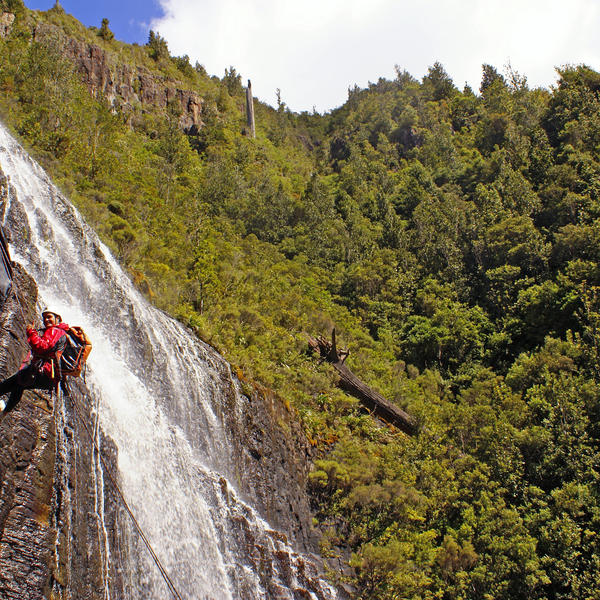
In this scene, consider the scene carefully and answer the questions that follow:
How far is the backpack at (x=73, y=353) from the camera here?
7.04m

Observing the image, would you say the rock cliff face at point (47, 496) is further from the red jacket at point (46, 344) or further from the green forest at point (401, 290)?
the green forest at point (401, 290)

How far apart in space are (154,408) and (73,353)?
4593 mm

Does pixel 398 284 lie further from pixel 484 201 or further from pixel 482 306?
pixel 484 201

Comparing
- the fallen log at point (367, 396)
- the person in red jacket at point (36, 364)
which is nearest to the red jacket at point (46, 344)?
the person in red jacket at point (36, 364)

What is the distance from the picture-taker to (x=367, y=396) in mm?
21781

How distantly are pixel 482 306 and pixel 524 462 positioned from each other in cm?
1489

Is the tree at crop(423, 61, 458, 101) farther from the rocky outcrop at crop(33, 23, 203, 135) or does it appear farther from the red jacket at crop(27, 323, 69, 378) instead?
the red jacket at crop(27, 323, 69, 378)

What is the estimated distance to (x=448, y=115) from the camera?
66562mm

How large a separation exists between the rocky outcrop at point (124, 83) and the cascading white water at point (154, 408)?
2568 cm

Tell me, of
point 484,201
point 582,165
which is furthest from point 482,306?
point 582,165

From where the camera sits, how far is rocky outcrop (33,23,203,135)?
36.9 m

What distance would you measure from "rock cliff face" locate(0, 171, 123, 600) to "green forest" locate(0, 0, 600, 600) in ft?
25.1

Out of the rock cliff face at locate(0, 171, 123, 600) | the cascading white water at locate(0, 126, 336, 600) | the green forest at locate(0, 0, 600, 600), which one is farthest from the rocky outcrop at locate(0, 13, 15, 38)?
the rock cliff face at locate(0, 171, 123, 600)

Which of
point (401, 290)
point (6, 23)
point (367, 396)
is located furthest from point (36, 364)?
point (6, 23)
